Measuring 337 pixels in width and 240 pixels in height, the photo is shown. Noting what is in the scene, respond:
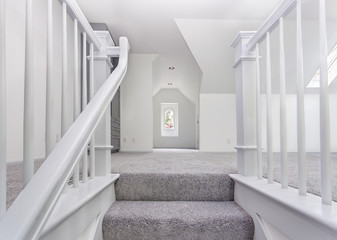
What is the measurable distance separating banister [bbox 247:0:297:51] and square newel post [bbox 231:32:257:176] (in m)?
0.06

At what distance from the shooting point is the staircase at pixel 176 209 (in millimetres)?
1188

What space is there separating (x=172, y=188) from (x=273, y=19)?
3.48ft

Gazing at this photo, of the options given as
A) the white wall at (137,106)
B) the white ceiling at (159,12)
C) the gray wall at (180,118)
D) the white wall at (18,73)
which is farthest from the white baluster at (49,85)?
the gray wall at (180,118)

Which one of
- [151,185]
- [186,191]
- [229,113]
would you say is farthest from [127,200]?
[229,113]

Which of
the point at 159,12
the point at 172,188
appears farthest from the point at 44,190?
the point at 159,12

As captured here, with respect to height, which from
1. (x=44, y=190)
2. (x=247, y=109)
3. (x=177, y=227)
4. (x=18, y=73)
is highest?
(x=18, y=73)

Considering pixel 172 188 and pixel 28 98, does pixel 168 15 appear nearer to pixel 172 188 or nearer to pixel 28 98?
pixel 172 188

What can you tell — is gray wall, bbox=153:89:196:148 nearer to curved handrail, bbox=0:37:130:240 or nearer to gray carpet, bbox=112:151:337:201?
gray carpet, bbox=112:151:337:201

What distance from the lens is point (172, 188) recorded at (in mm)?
1496

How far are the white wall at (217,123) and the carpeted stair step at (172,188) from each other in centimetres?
316

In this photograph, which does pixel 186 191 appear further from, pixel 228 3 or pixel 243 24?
pixel 243 24

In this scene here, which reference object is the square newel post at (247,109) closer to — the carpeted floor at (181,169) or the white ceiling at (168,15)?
the carpeted floor at (181,169)

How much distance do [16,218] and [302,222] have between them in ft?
2.55

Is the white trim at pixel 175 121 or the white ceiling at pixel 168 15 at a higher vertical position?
the white ceiling at pixel 168 15
